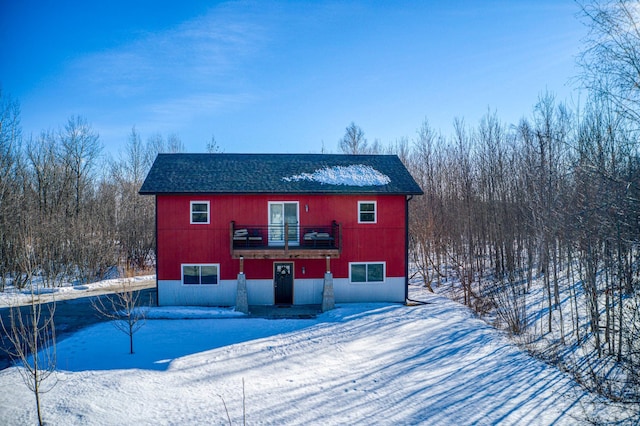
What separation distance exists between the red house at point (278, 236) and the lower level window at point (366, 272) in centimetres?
5

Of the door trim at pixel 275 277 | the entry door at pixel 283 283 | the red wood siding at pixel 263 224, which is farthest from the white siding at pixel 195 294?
the entry door at pixel 283 283

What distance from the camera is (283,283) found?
56.7 ft

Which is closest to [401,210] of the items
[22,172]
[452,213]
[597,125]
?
[597,125]

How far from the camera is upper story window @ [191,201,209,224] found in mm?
16906

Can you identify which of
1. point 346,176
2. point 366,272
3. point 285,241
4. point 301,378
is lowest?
point 301,378

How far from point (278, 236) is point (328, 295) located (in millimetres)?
3567

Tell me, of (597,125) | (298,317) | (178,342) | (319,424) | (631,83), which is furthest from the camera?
(298,317)

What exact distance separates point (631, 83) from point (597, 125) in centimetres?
818

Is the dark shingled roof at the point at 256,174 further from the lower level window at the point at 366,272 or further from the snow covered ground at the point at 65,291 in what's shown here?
the snow covered ground at the point at 65,291

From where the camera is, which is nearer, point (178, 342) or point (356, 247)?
point (178, 342)

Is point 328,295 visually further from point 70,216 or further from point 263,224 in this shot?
point 70,216

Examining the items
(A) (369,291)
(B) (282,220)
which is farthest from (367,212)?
(B) (282,220)

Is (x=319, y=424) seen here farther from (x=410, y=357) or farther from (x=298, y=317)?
(x=298, y=317)

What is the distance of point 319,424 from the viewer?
25.0 ft
